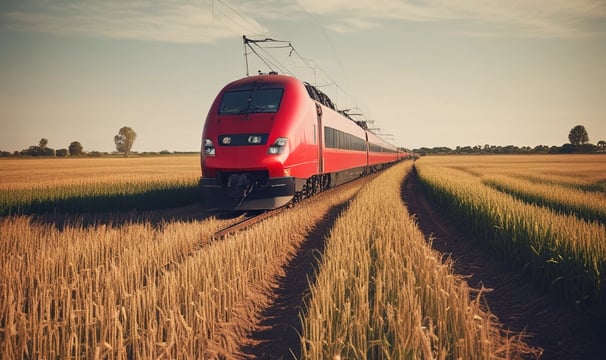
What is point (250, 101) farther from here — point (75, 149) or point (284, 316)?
point (75, 149)

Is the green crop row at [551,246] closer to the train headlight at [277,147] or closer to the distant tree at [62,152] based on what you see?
the train headlight at [277,147]

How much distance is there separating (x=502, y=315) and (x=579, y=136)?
142 m

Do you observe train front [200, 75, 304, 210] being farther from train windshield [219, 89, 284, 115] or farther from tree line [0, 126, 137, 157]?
tree line [0, 126, 137, 157]

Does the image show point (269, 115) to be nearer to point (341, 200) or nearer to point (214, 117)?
point (214, 117)

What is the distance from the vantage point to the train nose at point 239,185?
28.7 feet

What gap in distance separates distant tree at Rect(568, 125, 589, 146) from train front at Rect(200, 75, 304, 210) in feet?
450

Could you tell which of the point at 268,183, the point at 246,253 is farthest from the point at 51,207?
the point at 246,253

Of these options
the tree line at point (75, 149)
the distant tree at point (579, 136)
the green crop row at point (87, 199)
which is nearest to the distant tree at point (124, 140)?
the tree line at point (75, 149)

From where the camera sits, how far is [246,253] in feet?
17.7

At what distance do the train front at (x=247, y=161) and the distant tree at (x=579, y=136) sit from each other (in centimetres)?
13723

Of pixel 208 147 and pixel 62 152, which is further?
pixel 62 152

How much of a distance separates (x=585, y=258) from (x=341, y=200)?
9.68m

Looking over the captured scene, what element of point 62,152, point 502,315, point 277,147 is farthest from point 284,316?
point 62,152

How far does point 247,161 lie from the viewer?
28.7 ft
